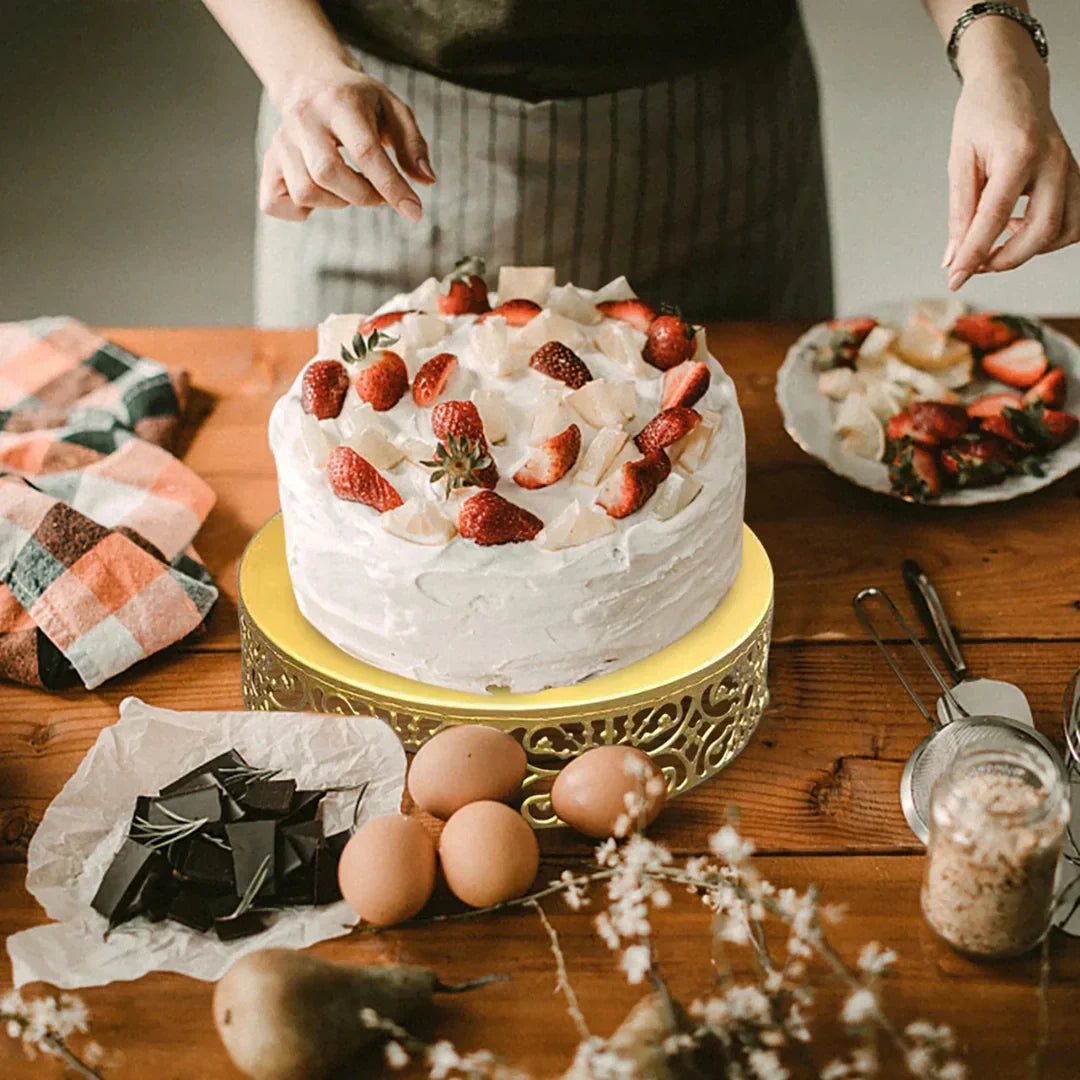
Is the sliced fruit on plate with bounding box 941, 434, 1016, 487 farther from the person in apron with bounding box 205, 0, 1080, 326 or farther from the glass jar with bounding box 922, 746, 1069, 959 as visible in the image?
the glass jar with bounding box 922, 746, 1069, 959

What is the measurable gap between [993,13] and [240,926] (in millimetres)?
1345

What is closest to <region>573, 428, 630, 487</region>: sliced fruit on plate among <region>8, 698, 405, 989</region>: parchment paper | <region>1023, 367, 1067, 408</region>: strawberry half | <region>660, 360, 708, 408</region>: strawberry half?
<region>660, 360, 708, 408</region>: strawberry half

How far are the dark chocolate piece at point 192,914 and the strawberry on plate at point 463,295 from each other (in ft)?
2.47

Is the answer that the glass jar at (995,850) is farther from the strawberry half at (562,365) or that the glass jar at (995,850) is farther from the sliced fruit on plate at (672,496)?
the strawberry half at (562,365)

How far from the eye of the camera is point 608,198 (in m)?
2.07

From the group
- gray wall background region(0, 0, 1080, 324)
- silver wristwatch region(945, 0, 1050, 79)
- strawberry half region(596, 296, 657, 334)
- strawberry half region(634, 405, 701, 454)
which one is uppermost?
silver wristwatch region(945, 0, 1050, 79)

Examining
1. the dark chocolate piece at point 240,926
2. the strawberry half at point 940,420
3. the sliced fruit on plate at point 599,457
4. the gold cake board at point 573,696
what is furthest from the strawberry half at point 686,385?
the dark chocolate piece at point 240,926

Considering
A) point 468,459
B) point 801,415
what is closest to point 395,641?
point 468,459

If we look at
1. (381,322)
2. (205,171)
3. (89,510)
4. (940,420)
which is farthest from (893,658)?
(205,171)

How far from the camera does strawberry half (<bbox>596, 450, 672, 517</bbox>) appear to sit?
1.41 m

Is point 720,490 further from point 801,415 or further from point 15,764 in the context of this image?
point 15,764

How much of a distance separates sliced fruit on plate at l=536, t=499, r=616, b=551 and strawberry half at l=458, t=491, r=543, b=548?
2 centimetres

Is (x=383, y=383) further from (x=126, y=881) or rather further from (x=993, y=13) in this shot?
(x=993, y=13)

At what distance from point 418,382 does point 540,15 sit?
619mm
